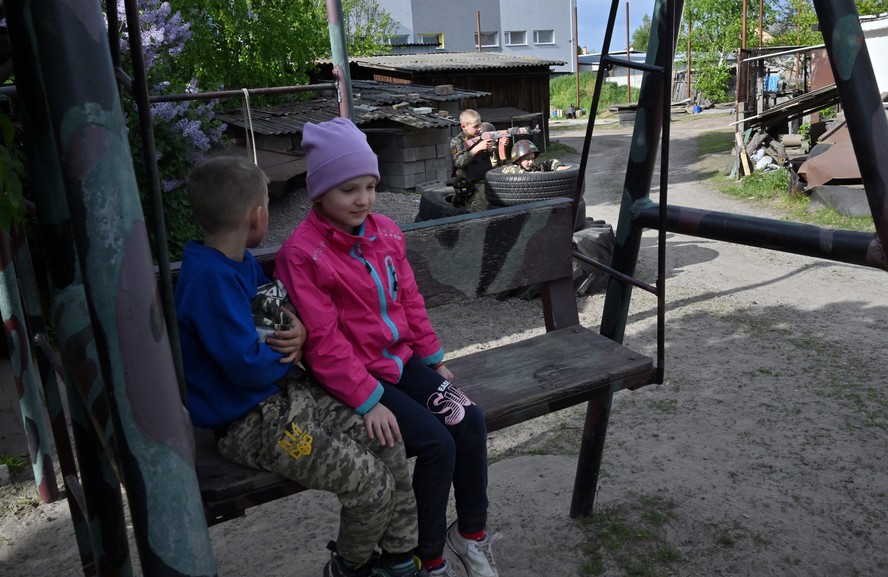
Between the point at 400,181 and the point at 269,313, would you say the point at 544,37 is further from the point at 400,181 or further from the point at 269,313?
the point at 269,313

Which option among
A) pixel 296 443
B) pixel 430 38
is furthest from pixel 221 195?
pixel 430 38

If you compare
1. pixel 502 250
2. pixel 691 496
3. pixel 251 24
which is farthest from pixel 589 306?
pixel 251 24

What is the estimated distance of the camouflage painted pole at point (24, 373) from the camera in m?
2.92

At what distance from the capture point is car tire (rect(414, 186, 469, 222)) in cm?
644

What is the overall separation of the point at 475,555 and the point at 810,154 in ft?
29.4

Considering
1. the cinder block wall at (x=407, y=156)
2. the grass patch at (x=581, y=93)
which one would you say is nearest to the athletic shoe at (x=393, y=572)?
the cinder block wall at (x=407, y=156)

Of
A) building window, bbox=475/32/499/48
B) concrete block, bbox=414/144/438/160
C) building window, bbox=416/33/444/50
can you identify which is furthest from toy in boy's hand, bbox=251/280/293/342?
building window, bbox=475/32/499/48

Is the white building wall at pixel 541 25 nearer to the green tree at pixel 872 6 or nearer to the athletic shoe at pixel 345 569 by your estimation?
the green tree at pixel 872 6

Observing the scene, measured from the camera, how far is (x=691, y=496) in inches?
119

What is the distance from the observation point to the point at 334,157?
1.91 m

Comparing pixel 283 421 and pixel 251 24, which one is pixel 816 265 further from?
pixel 251 24

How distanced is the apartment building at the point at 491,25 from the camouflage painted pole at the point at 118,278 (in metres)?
32.7

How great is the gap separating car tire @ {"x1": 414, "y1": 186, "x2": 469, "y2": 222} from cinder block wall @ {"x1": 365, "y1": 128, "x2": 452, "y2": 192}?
4.56m

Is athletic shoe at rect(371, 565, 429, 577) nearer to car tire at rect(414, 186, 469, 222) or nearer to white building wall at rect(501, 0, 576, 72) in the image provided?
car tire at rect(414, 186, 469, 222)
